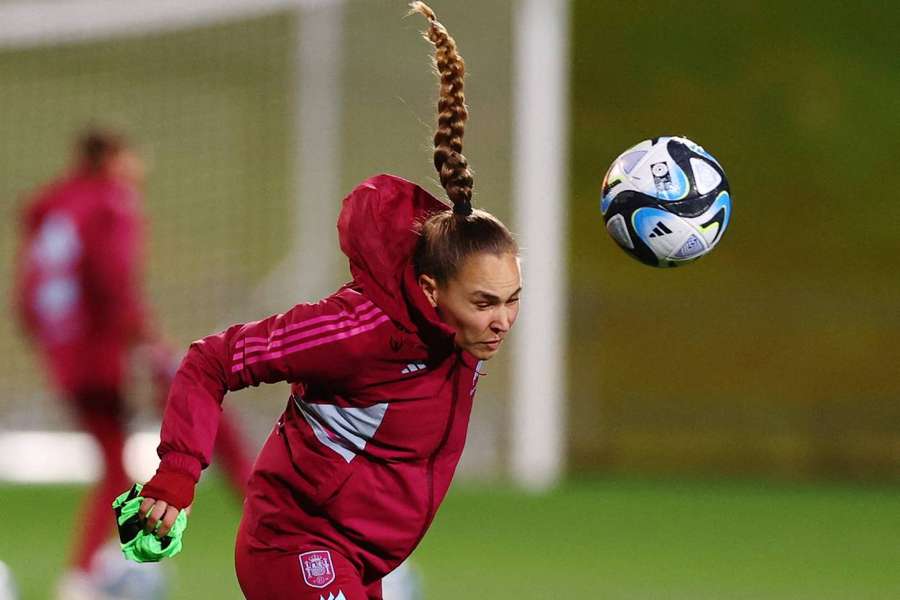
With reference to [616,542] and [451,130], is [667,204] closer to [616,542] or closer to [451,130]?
[451,130]

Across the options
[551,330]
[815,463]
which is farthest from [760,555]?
[815,463]

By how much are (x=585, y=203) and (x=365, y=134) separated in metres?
2.81

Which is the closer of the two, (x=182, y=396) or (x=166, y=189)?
(x=182, y=396)

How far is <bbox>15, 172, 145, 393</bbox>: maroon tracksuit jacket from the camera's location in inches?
275

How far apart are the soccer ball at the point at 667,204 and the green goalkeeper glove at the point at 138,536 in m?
1.32

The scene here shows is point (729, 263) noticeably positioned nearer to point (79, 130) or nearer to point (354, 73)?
point (354, 73)

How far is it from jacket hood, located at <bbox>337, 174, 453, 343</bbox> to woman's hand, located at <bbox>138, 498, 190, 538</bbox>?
0.67m

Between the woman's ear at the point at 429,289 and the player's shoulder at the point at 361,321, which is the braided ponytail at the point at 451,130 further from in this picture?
the player's shoulder at the point at 361,321

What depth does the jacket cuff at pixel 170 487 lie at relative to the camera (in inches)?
140

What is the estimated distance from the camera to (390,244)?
3.93m

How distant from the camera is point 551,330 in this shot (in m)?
11.5

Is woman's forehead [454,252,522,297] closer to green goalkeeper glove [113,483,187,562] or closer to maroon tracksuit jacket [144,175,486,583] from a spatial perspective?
maroon tracksuit jacket [144,175,486,583]

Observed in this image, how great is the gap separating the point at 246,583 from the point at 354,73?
342 inches

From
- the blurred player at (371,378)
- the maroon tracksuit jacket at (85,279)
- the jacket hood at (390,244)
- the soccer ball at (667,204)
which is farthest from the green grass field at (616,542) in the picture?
the jacket hood at (390,244)
